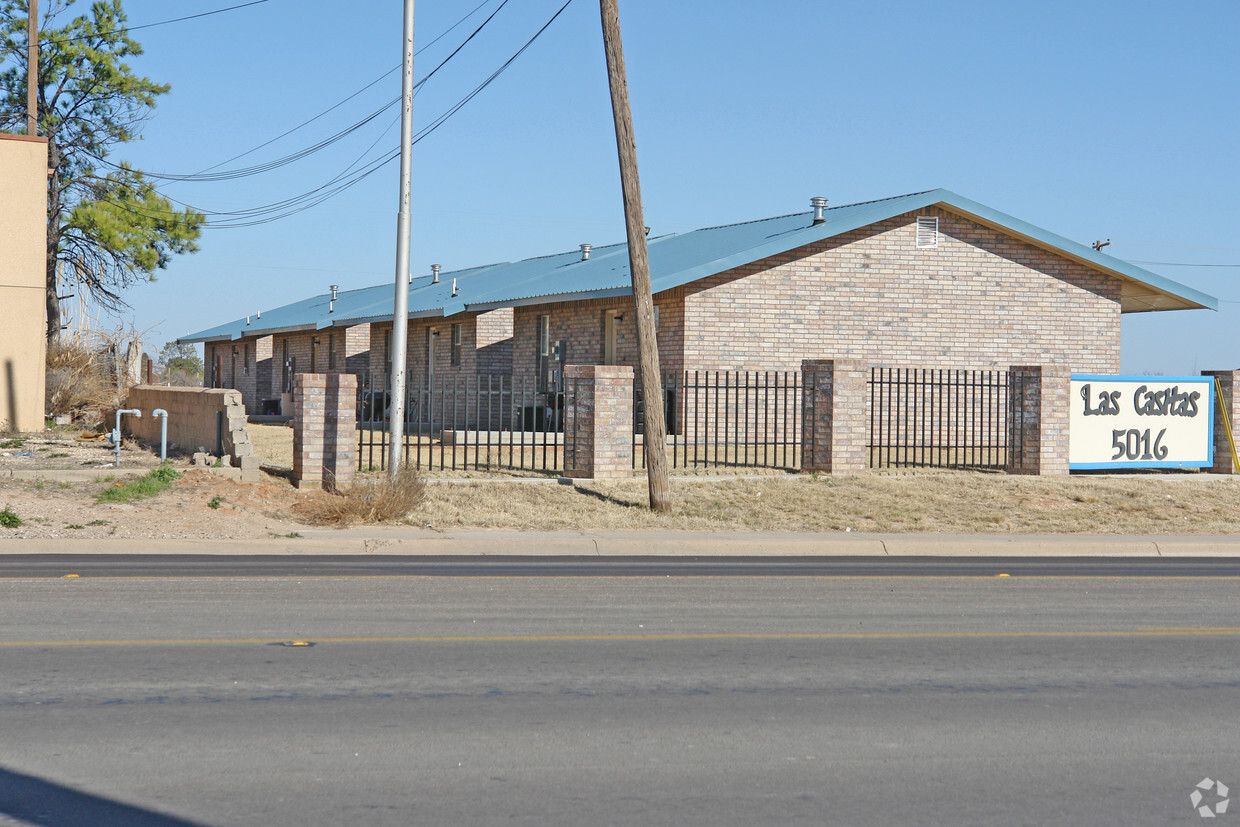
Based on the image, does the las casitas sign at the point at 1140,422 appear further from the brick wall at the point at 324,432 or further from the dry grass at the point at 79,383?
the dry grass at the point at 79,383

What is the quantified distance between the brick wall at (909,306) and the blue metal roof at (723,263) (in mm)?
474

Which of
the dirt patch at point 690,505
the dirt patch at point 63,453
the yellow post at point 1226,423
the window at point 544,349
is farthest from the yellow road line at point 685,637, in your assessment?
the window at point 544,349

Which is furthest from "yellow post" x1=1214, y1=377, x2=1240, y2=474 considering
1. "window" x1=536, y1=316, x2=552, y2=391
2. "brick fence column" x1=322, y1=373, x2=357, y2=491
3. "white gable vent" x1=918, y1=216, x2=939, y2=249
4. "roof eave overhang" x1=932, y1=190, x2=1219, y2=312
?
"brick fence column" x1=322, y1=373, x2=357, y2=491

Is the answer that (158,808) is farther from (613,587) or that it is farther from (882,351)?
(882,351)

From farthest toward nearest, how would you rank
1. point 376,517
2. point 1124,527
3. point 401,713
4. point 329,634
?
1. point 1124,527
2. point 376,517
3. point 329,634
4. point 401,713

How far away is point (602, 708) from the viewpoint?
6.47 meters

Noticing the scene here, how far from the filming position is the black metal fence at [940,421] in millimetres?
21375

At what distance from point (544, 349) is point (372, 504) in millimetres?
15002

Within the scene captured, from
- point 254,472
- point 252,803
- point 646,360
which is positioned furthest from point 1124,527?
point 252,803

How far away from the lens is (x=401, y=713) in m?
6.31

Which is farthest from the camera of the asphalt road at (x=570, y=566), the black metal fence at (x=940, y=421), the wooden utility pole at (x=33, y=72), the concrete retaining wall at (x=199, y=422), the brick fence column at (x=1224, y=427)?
the wooden utility pole at (x=33, y=72)

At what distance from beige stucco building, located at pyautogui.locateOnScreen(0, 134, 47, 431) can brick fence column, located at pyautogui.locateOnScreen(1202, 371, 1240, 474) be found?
2247cm

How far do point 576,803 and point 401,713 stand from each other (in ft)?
5.41

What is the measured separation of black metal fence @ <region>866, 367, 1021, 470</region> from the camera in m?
21.4
